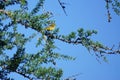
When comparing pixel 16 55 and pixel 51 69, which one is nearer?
pixel 51 69

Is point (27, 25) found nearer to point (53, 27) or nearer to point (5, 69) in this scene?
point (53, 27)

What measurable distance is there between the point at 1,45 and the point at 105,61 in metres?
2.04

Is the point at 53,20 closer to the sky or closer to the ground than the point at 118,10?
closer to the sky

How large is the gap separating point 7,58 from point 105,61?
2.07 m

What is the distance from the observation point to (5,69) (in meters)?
4.55

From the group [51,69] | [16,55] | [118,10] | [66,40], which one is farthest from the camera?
[16,55]

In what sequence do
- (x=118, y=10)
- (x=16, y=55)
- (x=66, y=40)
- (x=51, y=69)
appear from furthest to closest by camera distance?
(x=16, y=55) → (x=51, y=69) → (x=66, y=40) → (x=118, y=10)

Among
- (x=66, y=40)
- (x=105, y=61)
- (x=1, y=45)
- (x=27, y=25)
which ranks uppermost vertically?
(x=1, y=45)

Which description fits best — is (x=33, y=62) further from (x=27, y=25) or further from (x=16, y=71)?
(x=27, y=25)

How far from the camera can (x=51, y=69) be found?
170 inches

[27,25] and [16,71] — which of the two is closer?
[27,25]

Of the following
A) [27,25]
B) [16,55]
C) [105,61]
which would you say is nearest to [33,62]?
[16,55]

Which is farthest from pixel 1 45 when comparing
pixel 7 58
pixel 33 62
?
pixel 33 62

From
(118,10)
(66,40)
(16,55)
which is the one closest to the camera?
(118,10)
